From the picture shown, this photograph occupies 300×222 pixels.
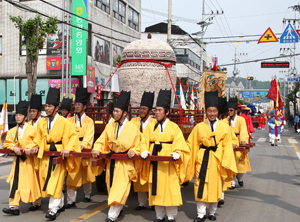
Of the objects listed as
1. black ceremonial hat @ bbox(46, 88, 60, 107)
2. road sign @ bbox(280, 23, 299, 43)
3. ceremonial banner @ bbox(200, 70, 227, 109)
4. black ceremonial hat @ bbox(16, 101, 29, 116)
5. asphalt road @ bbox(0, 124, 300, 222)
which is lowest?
asphalt road @ bbox(0, 124, 300, 222)

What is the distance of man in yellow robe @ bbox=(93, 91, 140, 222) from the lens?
207 inches

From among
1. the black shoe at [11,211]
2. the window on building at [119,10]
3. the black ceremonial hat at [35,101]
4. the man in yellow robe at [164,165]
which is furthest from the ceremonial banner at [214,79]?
the window on building at [119,10]

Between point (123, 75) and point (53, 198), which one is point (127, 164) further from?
point (123, 75)

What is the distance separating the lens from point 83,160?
6.50 meters

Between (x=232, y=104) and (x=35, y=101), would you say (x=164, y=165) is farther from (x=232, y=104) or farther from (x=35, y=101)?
(x=232, y=104)

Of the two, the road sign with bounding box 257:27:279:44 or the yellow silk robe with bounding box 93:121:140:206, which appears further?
the road sign with bounding box 257:27:279:44

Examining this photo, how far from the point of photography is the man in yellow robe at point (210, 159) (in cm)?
552

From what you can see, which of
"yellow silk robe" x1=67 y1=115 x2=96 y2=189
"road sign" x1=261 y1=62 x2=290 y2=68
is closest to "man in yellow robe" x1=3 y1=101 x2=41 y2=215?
"yellow silk robe" x1=67 y1=115 x2=96 y2=189

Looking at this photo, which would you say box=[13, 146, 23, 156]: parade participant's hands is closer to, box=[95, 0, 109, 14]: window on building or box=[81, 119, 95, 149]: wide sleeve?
box=[81, 119, 95, 149]: wide sleeve

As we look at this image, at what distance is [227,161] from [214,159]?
0.67 ft

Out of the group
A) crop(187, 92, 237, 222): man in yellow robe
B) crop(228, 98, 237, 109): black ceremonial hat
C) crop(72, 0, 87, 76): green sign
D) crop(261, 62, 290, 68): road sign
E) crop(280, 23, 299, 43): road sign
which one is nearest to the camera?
crop(187, 92, 237, 222): man in yellow robe

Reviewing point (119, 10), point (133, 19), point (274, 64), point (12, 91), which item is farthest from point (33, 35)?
point (274, 64)

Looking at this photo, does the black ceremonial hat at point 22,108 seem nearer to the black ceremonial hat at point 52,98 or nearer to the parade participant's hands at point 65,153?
the black ceremonial hat at point 52,98

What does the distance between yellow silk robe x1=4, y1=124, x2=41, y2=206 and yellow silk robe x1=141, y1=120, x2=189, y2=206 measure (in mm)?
1812
